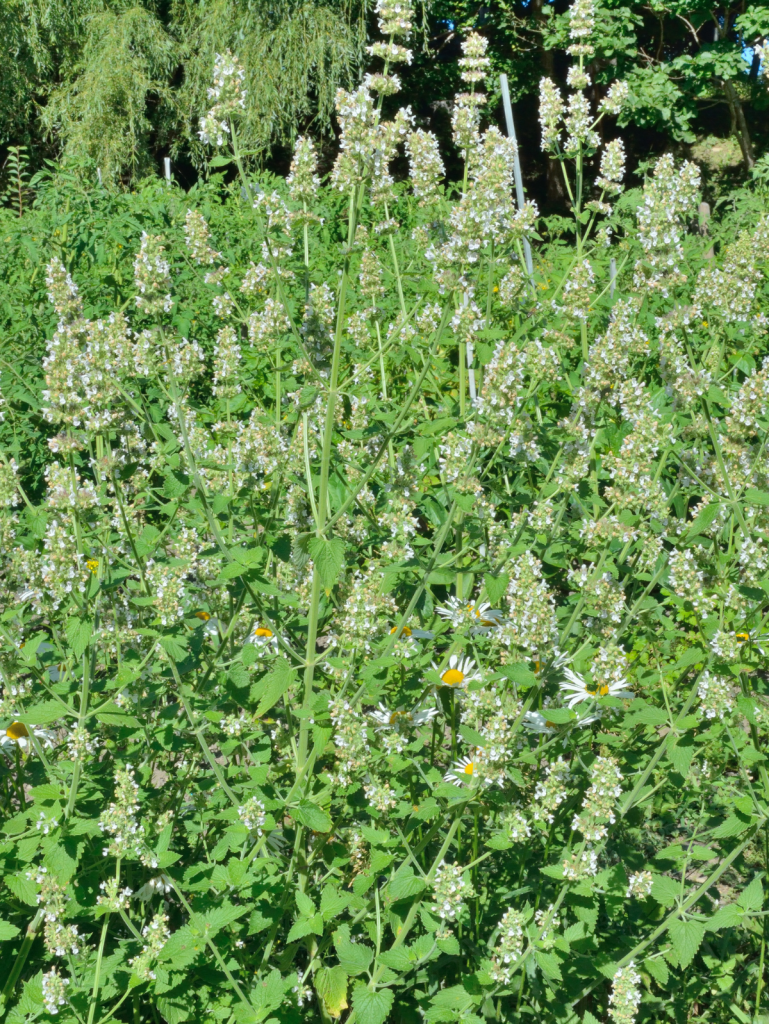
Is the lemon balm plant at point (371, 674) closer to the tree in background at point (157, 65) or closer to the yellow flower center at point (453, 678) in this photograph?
the yellow flower center at point (453, 678)

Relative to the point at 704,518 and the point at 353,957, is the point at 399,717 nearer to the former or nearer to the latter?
the point at 353,957

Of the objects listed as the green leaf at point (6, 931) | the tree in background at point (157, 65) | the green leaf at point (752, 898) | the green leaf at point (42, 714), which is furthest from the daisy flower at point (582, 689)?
the tree in background at point (157, 65)

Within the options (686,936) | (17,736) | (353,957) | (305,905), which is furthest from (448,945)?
(17,736)

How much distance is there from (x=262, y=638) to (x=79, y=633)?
0.48 metres

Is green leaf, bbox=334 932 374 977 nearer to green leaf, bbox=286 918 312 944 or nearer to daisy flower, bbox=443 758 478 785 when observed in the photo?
green leaf, bbox=286 918 312 944

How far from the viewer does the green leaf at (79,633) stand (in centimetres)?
203

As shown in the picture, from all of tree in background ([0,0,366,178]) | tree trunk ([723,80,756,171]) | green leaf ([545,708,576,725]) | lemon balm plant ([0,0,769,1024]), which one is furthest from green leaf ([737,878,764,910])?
tree trunk ([723,80,756,171])

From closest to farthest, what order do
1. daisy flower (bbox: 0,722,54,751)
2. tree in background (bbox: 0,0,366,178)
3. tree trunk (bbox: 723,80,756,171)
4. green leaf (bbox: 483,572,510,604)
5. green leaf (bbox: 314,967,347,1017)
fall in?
green leaf (bbox: 314,967,347,1017)
green leaf (bbox: 483,572,510,604)
daisy flower (bbox: 0,722,54,751)
tree trunk (bbox: 723,80,756,171)
tree in background (bbox: 0,0,366,178)

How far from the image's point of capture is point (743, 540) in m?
2.42

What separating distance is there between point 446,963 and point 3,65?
18951 mm

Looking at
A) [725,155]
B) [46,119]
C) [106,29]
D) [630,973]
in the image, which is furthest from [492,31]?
[630,973]

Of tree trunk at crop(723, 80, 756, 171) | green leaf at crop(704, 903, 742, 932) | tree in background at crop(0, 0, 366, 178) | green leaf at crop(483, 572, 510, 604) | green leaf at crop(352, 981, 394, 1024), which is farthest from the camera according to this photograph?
tree in background at crop(0, 0, 366, 178)

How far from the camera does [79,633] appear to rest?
2.07 m

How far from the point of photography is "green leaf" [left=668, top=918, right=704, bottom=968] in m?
2.00
